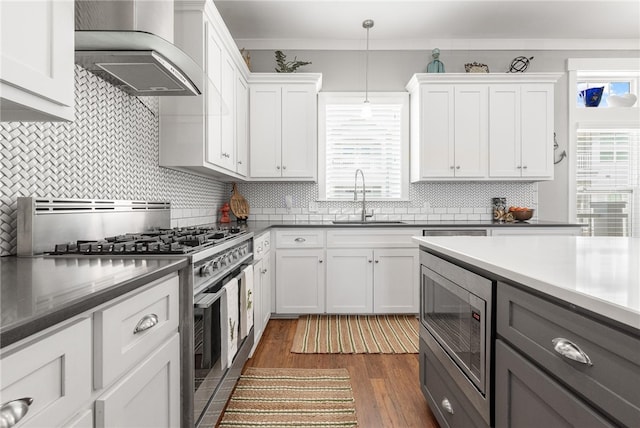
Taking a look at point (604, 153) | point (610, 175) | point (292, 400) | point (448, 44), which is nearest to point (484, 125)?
point (448, 44)

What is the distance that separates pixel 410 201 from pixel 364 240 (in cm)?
97

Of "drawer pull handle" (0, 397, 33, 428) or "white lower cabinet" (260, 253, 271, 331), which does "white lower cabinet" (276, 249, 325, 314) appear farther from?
"drawer pull handle" (0, 397, 33, 428)

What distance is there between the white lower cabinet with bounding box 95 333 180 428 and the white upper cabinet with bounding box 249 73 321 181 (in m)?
2.68

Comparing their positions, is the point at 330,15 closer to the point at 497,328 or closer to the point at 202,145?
the point at 202,145

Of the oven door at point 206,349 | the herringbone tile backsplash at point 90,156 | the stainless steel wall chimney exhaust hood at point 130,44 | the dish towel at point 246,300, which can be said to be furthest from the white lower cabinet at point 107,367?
the stainless steel wall chimney exhaust hood at point 130,44

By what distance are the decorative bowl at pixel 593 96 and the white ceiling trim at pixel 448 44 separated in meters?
0.47

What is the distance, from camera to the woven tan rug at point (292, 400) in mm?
1889

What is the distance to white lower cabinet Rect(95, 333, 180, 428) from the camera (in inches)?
33.6

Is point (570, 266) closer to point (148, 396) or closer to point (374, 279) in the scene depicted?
point (148, 396)

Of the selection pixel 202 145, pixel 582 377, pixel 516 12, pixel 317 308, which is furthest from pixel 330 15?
Result: pixel 582 377

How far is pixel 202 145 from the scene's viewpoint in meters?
2.47

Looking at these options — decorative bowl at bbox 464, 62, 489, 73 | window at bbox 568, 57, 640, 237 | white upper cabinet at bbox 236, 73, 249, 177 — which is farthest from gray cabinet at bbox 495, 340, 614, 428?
window at bbox 568, 57, 640, 237

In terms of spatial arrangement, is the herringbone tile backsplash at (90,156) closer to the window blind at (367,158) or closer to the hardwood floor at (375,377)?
the hardwood floor at (375,377)

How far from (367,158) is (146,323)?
3449mm
